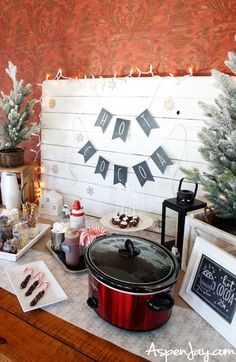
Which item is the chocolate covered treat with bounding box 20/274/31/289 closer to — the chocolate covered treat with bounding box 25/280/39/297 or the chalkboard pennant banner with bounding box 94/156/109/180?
the chocolate covered treat with bounding box 25/280/39/297

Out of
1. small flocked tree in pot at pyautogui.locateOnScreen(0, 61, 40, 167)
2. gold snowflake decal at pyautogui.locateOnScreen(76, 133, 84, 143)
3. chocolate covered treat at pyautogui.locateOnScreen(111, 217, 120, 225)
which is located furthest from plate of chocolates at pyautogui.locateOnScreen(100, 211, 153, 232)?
small flocked tree in pot at pyautogui.locateOnScreen(0, 61, 40, 167)

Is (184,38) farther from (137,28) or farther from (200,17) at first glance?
(137,28)

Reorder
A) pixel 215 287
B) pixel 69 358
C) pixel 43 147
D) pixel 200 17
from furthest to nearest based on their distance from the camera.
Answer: pixel 43 147
pixel 200 17
pixel 215 287
pixel 69 358

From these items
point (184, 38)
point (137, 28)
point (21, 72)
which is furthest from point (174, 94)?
point (21, 72)

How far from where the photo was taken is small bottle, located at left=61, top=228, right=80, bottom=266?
0.98 meters

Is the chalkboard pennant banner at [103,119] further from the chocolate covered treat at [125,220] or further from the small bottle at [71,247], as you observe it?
the small bottle at [71,247]

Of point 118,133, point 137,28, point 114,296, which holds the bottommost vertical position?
point 114,296

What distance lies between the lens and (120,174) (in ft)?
4.42

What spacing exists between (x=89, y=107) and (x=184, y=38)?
1.70 feet

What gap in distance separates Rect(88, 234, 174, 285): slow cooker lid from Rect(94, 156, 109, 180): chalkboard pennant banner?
21.3 inches

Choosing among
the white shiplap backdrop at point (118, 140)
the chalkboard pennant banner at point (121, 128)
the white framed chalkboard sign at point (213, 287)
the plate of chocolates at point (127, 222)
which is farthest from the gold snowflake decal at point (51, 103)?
the white framed chalkboard sign at point (213, 287)

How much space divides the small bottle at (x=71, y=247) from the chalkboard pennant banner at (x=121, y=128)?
0.52 metres

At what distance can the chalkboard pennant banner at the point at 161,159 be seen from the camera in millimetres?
1218

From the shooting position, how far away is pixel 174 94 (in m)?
1.16
